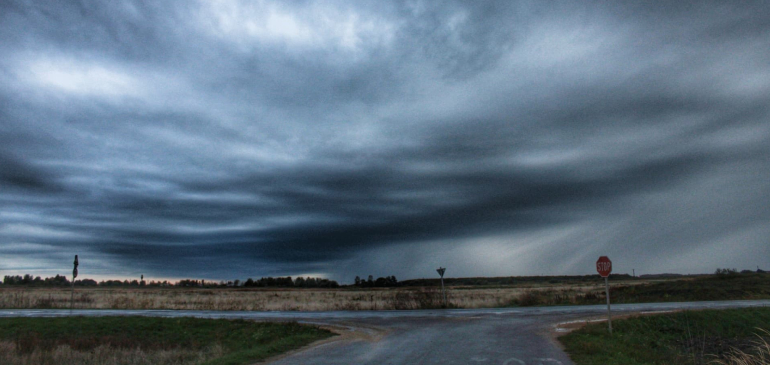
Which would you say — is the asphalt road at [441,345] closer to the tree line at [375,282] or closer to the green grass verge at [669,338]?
the green grass verge at [669,338]

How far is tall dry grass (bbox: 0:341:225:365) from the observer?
2128 centimetres

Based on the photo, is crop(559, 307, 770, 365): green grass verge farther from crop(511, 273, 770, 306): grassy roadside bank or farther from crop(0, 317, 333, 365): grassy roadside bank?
crop(511, 273, 770, 306): grassy roadside bank

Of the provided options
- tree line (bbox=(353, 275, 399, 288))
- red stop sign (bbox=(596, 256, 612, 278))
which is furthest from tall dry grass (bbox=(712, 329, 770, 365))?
tree line (bbox=(353, 275, 399, 288))

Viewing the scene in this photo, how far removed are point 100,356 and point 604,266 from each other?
78.2ft

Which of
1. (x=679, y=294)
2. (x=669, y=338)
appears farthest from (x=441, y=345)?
(x=679, y=294)

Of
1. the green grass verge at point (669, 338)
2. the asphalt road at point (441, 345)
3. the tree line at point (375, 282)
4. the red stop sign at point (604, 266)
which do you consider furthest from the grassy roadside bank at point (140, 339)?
the tree line at point (375, 282)

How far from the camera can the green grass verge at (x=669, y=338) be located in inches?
625

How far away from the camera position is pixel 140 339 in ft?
89.0

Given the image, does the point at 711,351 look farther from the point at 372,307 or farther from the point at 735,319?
the point at 372,307

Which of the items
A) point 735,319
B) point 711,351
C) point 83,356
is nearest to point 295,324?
point 83,356

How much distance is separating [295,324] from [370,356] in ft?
43.1

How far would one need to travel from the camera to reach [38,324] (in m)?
30.9

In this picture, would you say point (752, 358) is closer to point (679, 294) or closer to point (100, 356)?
point (100, 356)

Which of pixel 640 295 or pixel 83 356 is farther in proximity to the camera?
pixel 640 295
